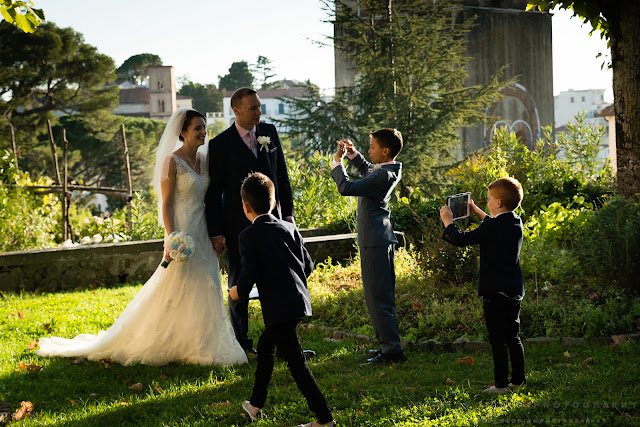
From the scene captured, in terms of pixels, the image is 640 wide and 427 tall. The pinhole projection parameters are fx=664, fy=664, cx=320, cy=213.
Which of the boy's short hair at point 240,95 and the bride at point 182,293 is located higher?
the boy's short hair at point 240,95

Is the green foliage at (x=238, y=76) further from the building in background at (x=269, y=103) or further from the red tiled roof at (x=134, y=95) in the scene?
the red tiled roof at (x=134, y=95)

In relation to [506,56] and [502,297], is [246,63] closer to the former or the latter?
[506,56]

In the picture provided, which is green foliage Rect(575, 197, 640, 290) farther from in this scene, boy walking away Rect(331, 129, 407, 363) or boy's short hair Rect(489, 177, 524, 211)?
boy's short hair Rect(489, 177, 524, 211)

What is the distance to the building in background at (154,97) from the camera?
291 feet

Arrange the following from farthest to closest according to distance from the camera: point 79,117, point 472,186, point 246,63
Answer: point 246,63 → point 79,117 → point 472,186

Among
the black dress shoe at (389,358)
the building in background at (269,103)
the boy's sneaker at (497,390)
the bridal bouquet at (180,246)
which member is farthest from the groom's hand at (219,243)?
the building in background at (269,103)

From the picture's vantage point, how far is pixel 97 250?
9766 millimetres

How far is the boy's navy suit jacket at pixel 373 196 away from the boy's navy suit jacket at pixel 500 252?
949 millimetres

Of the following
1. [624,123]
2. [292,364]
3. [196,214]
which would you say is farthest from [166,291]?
[624,123]

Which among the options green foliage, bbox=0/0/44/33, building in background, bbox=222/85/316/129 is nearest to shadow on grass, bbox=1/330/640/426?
green foliage, bbox=0/0/44/33

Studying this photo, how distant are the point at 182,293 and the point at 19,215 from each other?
6.61 meters

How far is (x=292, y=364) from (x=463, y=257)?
3.93m

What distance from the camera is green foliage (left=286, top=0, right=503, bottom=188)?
20.4 metres

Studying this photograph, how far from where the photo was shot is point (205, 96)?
346 ft
